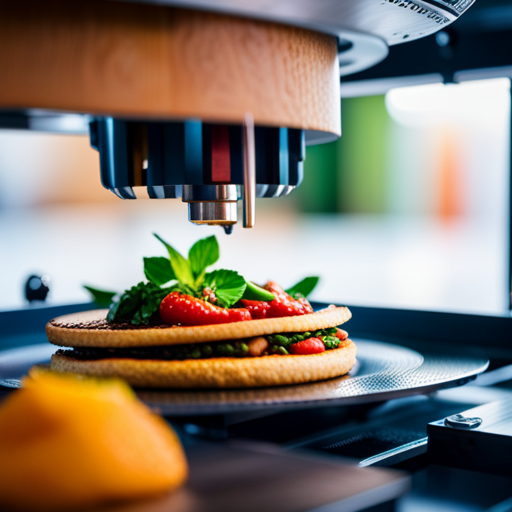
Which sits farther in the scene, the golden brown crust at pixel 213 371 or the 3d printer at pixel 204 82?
the golden brown crust at pixel 213 371

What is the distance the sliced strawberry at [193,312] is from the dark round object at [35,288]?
895 mm

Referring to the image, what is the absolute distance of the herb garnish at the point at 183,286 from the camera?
148 cm

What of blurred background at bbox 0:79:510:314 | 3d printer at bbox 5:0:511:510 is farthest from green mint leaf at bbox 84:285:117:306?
blurred background at bbox 0:79:510:314

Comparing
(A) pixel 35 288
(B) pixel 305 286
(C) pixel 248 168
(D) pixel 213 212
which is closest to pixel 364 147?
(A) pixel 35 288

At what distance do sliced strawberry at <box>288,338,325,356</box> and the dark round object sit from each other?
1.07 meters

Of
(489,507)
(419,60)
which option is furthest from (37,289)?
(489,507)

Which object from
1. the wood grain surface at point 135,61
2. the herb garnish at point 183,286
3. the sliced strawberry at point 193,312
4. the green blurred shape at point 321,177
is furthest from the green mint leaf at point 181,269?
the green blurred shape at point 321,177

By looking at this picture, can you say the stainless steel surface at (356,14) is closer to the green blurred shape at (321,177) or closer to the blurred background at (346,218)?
the blurred background at (346,218)

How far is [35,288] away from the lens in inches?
87.6

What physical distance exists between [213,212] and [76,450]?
0.68 meters

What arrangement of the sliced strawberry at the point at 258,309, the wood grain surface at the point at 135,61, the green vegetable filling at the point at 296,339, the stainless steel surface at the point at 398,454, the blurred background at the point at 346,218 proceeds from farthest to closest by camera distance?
1. the blurred background at the point at 346,218
2. the sliced strawberry at the point at 258,309
3. the green vegetable filling at the point at 296,339
4. the stainless steel surface at the point at 398,454
5. the wood grain surface at the point at 135,61

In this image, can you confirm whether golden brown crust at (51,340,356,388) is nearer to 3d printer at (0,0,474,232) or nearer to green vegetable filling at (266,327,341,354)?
green vegetable filling at (266,327,341,354)

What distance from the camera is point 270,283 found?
1.65m

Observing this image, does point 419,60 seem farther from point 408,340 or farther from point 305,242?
point 305,242
